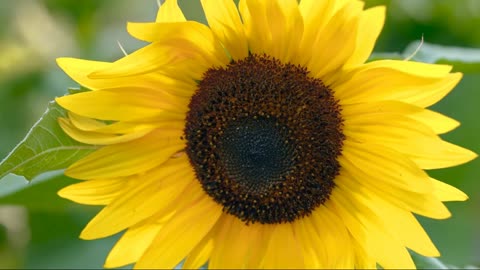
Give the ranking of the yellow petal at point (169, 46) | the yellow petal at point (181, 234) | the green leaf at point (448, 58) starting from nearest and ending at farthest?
the yellow petal at point (169, 46)
the yellow petal at point (181, 234)
the green leaf at point (448, 58)

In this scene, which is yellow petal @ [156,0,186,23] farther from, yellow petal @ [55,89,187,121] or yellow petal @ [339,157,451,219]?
yellow petal @ [339,157,451,219]

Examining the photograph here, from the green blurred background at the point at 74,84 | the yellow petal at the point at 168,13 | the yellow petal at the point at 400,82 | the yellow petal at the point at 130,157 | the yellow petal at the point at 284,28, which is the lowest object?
the green blurred background at the point at 74,84

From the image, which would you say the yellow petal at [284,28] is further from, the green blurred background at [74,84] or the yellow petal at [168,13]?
the green blurred background at [74,84]

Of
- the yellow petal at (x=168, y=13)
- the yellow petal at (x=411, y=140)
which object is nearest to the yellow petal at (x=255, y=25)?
the yellow petal at (x=168, y=13)

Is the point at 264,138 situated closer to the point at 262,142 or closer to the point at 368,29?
the point at 262,142

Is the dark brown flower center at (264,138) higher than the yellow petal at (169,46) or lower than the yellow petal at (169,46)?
lower

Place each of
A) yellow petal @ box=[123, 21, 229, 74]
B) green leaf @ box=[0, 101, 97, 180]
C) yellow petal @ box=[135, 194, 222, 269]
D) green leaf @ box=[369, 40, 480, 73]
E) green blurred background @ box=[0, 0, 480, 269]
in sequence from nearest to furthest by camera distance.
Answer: yellow petal @ box=[123, 21, 229, 74]
green leaf @ box=[0, 101, 97, 180]
yellow petal @ box=[135, 194, 222, 269]
green leaf @ box=[369, 40, 480, 73]
green blurred background @ box=[0, 0, 480, 269]

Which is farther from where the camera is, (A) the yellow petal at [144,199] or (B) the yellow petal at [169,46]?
(A) the yellow petal at [144,199]

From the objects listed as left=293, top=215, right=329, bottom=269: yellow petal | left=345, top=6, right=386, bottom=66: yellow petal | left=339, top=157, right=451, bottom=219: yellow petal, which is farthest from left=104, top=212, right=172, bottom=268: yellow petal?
left=345, top=6, right=386, bottom=66: yellow petal
